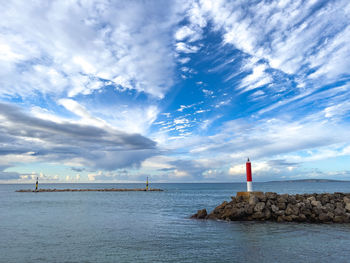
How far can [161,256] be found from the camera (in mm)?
12633

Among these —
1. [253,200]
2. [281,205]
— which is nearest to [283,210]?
[281,205]

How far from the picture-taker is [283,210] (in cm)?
2292

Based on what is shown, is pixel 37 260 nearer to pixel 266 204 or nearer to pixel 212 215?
pixel 212 215

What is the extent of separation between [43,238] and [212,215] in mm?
14090

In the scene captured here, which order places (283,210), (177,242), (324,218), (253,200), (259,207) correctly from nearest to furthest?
(177,242), (324,218), (283,210), (259,207), (253,200)

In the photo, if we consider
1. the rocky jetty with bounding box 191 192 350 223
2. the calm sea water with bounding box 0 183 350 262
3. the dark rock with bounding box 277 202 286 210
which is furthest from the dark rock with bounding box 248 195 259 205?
the calm sea water with bounding box 0 183 350 262

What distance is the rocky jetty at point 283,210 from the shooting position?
862 inches

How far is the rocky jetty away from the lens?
21891mm

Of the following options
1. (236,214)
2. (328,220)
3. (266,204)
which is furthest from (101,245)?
(328,220)

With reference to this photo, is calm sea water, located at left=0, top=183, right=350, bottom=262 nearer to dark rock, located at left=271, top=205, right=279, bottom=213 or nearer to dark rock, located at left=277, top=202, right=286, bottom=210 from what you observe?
dark rock, located at left=271, top=205, right=279, bottom=213

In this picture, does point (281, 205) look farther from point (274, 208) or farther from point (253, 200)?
point (253, 200)

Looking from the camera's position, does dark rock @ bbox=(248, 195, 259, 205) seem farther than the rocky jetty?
Yes

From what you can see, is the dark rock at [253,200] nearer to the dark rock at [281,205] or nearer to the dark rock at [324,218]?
the dark rock at [281,205]

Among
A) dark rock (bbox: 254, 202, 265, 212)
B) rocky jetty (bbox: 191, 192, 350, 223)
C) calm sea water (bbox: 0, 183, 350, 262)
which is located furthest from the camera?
dark rock (bbox: 254, 202, 265, 212)
